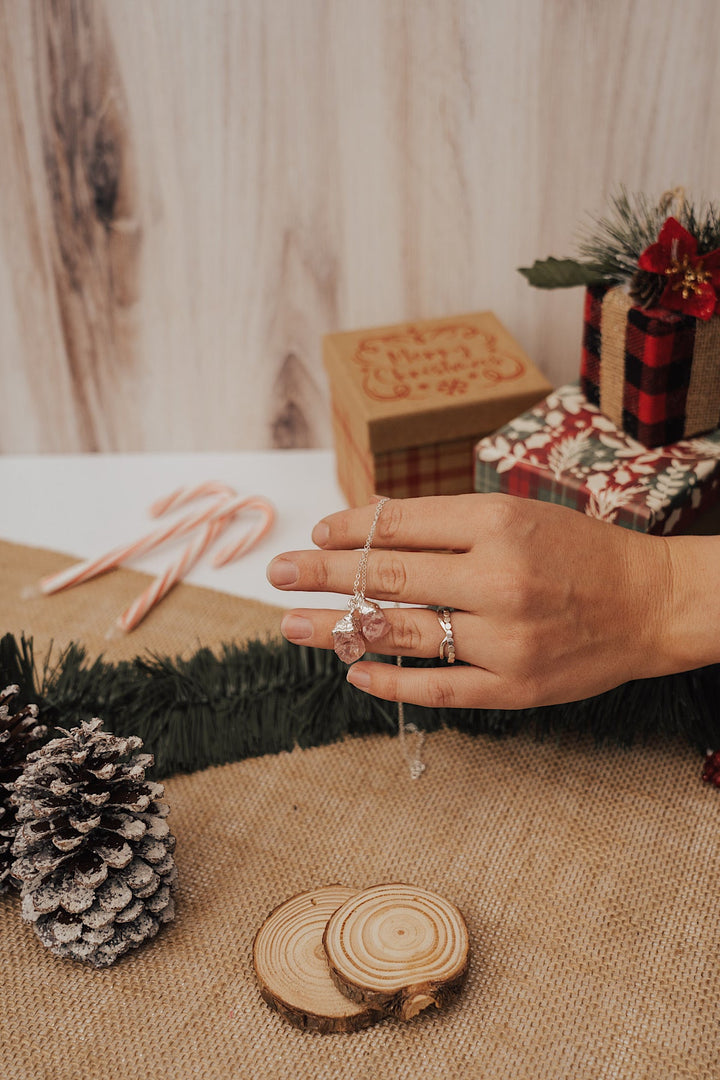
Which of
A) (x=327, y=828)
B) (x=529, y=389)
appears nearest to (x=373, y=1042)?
(x=327, y=828)

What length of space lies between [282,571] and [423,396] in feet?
1.55

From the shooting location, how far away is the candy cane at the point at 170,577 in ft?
3.72

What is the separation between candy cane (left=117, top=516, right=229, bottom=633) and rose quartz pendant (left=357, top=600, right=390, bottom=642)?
1.55 feet

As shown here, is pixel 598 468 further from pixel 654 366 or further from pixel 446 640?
pixel 446 640

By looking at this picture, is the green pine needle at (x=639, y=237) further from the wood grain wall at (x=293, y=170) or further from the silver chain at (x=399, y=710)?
the silver chain at (x=399, y=710)

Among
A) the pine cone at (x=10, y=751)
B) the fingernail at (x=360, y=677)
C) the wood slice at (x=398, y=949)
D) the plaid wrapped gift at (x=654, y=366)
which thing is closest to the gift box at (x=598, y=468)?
the plaid wrapped gift at (x=654, y=366)

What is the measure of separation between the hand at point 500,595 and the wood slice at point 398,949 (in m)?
0.16

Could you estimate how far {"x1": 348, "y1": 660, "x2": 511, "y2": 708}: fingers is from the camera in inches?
29.6

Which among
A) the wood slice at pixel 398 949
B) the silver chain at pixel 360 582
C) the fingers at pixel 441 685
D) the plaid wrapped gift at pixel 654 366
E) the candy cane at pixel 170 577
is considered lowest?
the wood slice at pixel 398 949

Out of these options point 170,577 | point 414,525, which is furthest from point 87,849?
point 170,577

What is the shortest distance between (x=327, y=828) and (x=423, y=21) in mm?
978

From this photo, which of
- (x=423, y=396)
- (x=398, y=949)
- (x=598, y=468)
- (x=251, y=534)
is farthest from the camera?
(x=251, y=534)

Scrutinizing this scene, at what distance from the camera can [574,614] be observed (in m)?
0.75

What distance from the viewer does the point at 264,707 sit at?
963mm
